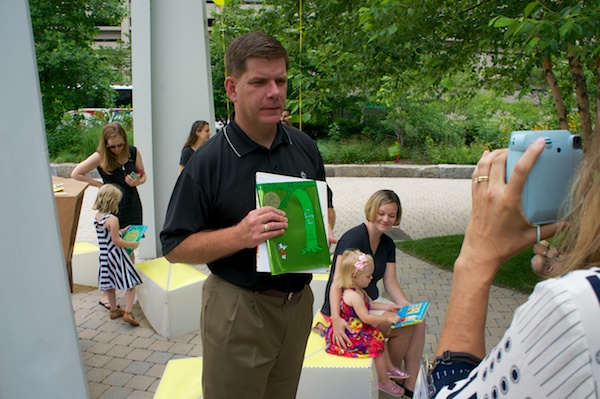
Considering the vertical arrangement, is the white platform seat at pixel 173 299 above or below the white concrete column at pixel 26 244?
below

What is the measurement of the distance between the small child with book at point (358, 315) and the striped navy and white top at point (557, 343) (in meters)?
2.66

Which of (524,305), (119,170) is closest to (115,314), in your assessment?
(119,170)

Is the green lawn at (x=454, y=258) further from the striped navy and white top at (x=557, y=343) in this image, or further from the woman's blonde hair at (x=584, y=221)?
the striped navy and white top at (x=557, y=343)

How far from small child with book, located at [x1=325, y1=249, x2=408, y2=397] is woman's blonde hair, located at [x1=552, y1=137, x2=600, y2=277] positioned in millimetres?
2547

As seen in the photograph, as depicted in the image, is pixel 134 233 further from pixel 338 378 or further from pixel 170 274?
pixel 338 378

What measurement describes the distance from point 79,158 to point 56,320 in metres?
15.6

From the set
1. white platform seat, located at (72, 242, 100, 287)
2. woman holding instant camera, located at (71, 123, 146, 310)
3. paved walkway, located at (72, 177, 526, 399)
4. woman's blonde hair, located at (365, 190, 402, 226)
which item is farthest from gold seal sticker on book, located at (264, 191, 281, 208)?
white platform seat, located at (72, 242, 100, 287)

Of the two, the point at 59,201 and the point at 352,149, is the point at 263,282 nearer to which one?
the point at 59,201

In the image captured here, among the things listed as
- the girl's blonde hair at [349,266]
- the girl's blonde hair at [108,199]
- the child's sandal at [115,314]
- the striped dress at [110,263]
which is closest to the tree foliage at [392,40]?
the girl's blonde hair at [108,199]

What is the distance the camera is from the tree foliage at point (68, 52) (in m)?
16.7

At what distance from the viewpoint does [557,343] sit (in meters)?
0.78

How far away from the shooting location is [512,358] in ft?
2.74

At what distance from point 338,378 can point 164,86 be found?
524 centimetres

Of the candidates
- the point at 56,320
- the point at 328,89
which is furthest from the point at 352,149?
the point at 56,320
